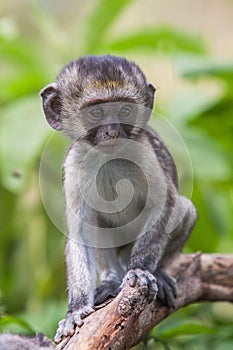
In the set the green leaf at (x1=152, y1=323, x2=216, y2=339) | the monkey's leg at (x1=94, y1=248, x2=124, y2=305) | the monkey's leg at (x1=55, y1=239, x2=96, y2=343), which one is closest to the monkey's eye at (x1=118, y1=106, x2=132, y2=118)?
the monkey's leg at (x1=55, y1=239, x2=96, y2=343)

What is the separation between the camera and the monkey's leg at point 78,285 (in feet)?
10.7

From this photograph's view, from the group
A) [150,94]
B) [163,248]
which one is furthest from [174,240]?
[150,94]

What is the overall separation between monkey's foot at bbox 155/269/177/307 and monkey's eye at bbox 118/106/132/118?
807 millimetres

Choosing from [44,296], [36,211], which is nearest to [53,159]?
[36,211]

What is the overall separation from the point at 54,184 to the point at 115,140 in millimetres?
2164

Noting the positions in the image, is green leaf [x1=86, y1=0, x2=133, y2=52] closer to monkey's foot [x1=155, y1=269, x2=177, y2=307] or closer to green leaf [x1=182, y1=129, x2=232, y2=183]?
green leaf [x1=182, y1=129, x2=232, y2=183]

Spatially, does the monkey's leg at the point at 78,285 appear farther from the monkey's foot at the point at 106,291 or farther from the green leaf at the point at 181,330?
the green leaf at the point at 181,330

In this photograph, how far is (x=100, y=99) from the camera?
349cm

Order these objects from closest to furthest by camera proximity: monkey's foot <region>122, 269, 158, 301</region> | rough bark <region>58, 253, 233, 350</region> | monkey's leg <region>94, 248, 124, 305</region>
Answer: rough bark <region>58, 253, 233, 350</region>, monkey's foot <region>122, 269, 158, 301</region>, monkey's leg <region>94, 248, 124, 305</region>

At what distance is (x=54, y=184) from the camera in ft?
18.1

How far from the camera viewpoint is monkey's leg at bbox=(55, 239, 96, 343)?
3.27 m

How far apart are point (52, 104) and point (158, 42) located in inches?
110

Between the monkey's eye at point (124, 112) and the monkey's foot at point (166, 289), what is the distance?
2.65 feet

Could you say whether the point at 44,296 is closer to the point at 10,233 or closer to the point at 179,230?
A: the point at 10,233
